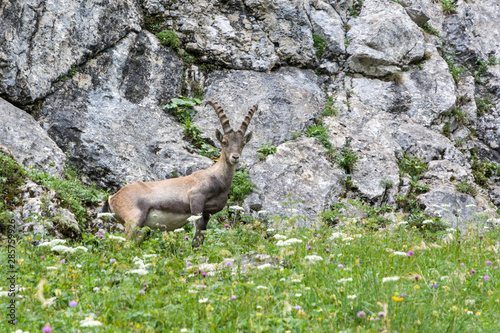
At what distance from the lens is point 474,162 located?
1454 centimetres

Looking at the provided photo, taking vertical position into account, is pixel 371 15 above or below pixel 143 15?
above

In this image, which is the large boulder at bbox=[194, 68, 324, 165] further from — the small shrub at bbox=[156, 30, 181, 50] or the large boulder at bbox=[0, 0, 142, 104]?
the large boulder at bbox=[0, 0, 142, 104]

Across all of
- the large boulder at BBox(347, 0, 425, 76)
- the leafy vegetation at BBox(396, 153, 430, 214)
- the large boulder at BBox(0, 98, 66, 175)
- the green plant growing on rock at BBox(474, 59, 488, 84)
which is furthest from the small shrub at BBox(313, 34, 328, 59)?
the large boulder at BBox(0, 98, 66, 175)

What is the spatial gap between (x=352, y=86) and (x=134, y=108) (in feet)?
24.6

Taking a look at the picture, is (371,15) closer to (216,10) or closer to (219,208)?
(216,10)

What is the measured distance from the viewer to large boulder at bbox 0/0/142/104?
35.0ft

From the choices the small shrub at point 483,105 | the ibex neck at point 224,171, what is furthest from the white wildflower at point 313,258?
the small shrub at point 483,105

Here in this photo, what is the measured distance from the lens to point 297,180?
39.2 feet

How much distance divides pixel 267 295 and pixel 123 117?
9.24m

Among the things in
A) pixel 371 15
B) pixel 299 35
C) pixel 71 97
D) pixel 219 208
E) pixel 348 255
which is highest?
pixel 371 15

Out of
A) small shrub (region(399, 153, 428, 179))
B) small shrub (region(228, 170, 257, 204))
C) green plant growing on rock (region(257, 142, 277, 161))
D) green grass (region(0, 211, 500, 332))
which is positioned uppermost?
green grass (region(0, 211, 500, 332))

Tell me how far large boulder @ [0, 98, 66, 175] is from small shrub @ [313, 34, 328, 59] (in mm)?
9392

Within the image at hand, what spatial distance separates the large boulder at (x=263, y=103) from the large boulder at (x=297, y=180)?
49 centimetres

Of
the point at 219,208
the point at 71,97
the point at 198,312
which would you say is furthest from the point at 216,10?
the point at 198,312
